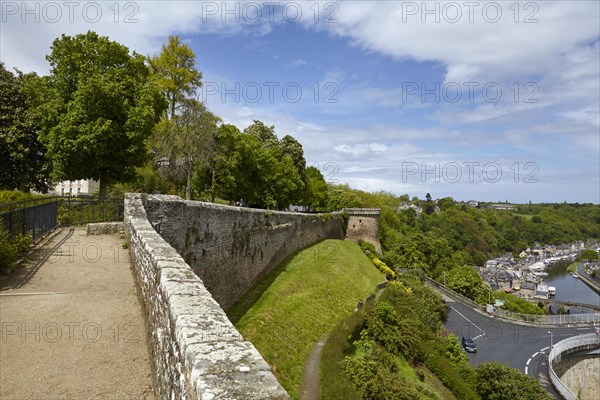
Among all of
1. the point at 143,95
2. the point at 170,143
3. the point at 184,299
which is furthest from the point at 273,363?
the point at 170,143

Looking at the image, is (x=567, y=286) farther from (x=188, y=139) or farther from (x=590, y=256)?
(x=188, y=139)

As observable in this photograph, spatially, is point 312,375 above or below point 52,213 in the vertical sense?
below

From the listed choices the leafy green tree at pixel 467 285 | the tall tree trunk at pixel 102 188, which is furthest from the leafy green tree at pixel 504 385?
the leafy green tree at pixel 467 285

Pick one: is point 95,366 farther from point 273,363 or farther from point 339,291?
point 339,291

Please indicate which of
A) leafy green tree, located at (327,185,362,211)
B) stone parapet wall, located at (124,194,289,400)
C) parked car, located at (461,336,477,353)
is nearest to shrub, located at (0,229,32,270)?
stone parapet wall, located at (124,194,289,400)

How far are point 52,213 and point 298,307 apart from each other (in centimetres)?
1104

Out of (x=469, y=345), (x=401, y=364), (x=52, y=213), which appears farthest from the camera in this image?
(x=469, y=345)

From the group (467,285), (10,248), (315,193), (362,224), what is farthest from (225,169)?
(467,285)

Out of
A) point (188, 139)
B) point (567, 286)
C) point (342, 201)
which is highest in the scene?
point (188, 139)

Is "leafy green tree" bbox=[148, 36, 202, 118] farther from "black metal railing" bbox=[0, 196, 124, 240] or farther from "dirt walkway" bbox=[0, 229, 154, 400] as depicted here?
"dirt walkway" bbox=[0, 229, 154, 400]

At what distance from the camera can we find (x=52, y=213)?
1561 cm

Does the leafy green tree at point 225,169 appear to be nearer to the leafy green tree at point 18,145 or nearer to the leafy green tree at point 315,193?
the leafy green tree at point 18,145

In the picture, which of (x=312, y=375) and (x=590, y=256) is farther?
(x=590, y=256)

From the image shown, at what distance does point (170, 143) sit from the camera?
26.8 metres
